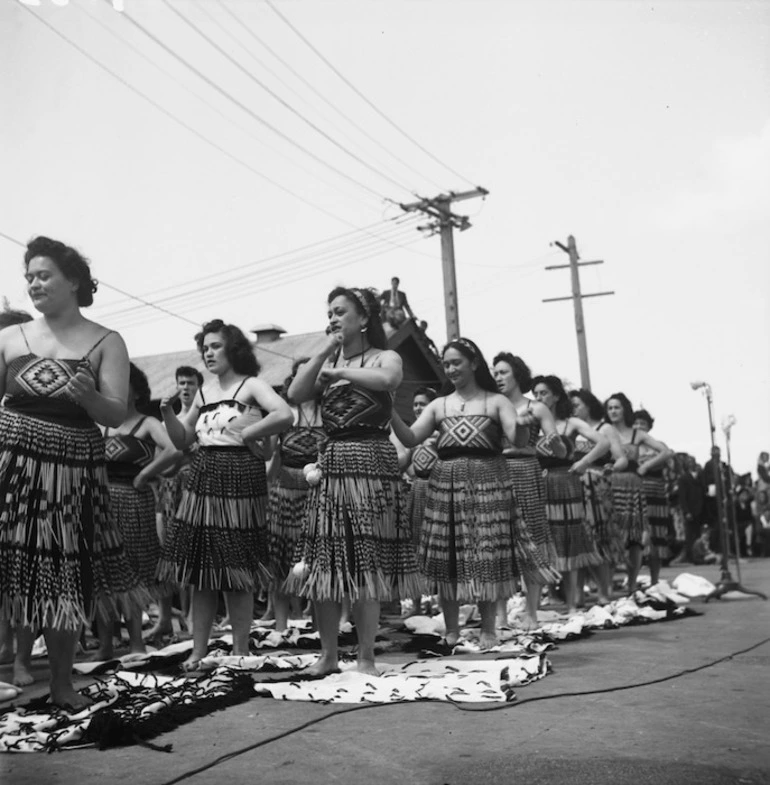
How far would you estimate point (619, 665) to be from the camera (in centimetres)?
509

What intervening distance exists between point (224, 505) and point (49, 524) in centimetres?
138

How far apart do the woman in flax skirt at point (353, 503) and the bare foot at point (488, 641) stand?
110 cm

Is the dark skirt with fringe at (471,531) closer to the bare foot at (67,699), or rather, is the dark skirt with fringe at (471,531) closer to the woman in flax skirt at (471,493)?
the woman in flax skirt at (471,493)

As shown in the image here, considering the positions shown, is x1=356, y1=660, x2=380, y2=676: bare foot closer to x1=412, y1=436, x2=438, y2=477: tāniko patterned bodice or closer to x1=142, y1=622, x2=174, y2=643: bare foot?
x1=142, y1=622, x2=174, y2=643: bare foot

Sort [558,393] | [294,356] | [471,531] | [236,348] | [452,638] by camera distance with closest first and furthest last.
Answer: [236,348], [471,531], [452,638], [558,393], [294,356]

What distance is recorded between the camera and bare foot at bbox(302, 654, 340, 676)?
4.78m

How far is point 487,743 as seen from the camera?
326 cm

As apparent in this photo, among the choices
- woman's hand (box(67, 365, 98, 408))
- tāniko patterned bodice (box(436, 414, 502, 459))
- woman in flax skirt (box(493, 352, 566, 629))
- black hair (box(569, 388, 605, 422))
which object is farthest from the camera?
black hair (box(569, 388, 605, 422))

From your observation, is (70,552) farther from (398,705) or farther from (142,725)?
(398,705)

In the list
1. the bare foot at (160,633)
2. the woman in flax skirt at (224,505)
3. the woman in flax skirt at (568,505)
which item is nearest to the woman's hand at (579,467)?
the woman in flax skirt at (568,505)

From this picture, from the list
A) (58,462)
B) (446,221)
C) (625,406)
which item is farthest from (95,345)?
(446,221)

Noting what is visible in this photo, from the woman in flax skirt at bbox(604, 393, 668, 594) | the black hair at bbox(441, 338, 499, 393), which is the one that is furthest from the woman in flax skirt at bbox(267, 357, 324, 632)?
the woman in flax skirt at bbox(604, 393, 668, 594)

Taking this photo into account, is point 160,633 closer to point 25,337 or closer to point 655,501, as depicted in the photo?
point 25,337

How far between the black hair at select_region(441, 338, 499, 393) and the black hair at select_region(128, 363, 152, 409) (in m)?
1.75
